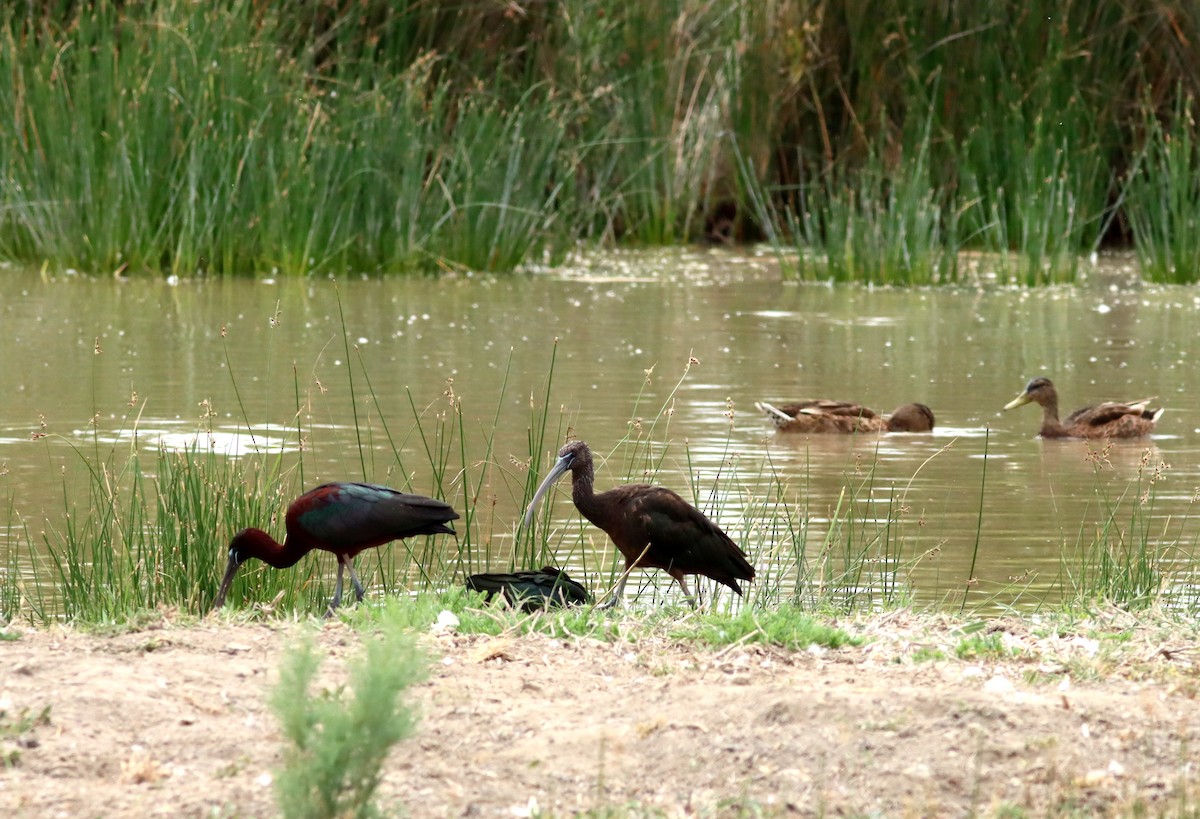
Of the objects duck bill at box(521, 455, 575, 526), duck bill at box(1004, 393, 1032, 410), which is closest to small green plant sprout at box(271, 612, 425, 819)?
duck bill at box(521, 455, 575, 526)

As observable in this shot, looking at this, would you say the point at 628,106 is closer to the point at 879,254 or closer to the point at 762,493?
the point at 879,254

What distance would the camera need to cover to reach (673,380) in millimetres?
10961

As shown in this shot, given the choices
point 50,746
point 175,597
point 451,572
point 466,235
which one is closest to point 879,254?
point 466,235

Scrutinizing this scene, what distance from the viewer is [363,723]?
3.43 meters

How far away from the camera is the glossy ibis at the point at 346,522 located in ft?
18.1

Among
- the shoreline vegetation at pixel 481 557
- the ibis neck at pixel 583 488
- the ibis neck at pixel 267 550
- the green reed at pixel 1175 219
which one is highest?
the green reed at pixel 1175 219

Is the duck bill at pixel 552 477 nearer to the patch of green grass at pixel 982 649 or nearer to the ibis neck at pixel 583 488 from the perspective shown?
the ibis neck at pixel 583 488

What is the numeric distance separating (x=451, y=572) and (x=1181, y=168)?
36.9ft

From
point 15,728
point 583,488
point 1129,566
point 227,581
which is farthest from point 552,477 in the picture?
point 15,728

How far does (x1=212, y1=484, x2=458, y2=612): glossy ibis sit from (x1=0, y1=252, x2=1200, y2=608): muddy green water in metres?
0.35

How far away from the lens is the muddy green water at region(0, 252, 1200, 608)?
748 cm

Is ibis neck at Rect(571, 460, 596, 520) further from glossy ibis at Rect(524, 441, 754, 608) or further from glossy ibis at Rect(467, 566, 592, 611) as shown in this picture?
glossy ibis at Rect(467, 566, 592, 611)

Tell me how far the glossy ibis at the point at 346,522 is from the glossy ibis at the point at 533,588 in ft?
0.64

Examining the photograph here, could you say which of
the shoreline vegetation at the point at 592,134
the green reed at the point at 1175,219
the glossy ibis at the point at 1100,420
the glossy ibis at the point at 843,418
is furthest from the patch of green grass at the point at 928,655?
the green reed at the point at 1175,219
